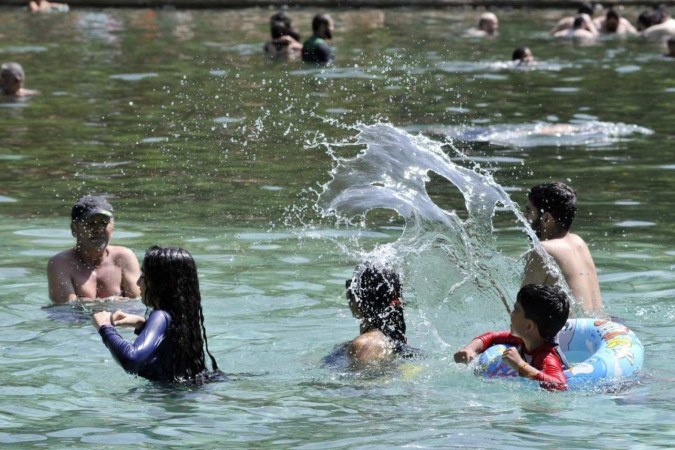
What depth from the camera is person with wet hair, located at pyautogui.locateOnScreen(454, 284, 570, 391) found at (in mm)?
7254

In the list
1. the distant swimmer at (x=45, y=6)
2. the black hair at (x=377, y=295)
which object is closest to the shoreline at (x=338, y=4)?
the distant swimmer at (x=45, y=6)

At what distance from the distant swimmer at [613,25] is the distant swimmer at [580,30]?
511 millimetres

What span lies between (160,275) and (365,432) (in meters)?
1.36

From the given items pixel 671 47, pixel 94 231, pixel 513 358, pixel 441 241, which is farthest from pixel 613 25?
pixel 513 358

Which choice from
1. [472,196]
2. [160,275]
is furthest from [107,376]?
[472,196]

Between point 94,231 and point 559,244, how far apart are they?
3232 millimetres

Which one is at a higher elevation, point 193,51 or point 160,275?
point 160,275

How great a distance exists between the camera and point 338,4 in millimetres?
37438

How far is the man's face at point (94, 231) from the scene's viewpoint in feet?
31.7

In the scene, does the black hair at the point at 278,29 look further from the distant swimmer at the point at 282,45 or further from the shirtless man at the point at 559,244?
the shirtless man at the point at 559,244

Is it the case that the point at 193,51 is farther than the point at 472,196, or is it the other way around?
the point at 193,51

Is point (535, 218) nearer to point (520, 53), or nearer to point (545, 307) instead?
point (545, 307)

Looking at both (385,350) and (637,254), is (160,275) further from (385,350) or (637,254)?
(637,254)

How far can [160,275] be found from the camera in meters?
7.35
